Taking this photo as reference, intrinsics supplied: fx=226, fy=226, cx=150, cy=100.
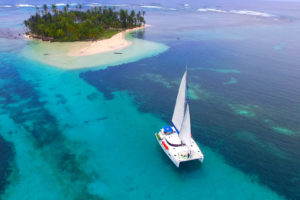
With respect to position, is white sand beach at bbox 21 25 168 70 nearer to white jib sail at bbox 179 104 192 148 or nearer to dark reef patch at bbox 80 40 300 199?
dark reef patch at bbox 80 40 300 199

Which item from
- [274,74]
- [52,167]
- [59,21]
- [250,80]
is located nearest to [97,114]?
[52,167]

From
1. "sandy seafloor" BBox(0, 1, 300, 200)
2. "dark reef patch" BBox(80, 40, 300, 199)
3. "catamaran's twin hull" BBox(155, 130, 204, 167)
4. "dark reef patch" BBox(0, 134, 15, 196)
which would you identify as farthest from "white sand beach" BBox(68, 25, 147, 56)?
"catamaran's twin hull" BBox(155, 130, 204, 167)

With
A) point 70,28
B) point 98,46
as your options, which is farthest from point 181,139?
point 70,28

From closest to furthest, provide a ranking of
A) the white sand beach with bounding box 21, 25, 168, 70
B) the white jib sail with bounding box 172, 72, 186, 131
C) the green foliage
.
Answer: the white jib sail with bounding box 172, 72, 186, 131, the white sand beach with bounding box 21, 25, 168, 70, the green foliage

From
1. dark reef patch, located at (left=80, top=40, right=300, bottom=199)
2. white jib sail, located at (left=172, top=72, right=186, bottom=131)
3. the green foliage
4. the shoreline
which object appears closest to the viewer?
white jib sail, located at (left=172, top=72, right=186, bottom=131)

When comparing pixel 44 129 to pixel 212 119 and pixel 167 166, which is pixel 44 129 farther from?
pixel 212 119

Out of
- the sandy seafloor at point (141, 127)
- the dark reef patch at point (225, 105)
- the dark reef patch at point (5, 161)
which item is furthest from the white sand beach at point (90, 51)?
the dark reef patch at point (5, 161)

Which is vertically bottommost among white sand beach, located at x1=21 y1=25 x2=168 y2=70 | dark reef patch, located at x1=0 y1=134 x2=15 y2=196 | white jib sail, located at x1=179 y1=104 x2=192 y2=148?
dark reef patch, located at x1=0 y1=134 x2=15 y2=196

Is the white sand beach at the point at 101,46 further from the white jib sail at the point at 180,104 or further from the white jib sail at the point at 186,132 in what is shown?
the white jib sail at the point at 186,132
